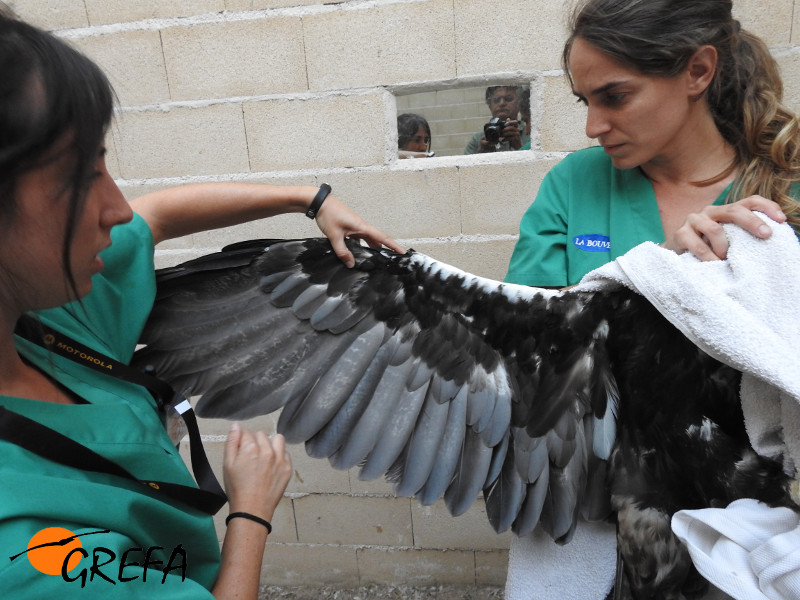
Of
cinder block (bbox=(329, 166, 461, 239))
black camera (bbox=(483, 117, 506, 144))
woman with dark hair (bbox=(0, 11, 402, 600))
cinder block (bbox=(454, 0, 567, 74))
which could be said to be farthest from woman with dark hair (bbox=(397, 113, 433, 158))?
woman with dark hair (bbox=(0, 11, 402, 600))

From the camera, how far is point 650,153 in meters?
1.12

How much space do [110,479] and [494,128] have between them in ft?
5.50

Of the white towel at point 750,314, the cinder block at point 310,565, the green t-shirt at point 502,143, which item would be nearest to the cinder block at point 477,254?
the green t-shirt at point 502,143

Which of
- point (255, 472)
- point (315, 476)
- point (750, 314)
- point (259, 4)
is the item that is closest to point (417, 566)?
point (315, 476)

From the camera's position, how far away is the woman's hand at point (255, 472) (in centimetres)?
89

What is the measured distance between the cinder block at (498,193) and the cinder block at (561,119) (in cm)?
7

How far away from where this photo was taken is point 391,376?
135 centimetres

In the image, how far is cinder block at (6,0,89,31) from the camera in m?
1.96

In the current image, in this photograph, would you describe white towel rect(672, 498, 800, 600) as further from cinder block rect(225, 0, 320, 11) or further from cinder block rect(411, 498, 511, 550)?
cinder block rect(225, 0, 320, 11)

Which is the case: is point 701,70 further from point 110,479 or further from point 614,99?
point 110,479

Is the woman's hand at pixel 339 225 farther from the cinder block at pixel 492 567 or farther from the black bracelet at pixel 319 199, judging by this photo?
the cinder block at pixel 492 567

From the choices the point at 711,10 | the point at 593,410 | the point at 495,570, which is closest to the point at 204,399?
the point at 593,410

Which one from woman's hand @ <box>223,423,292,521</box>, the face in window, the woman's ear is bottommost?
woman's hand @ <box>223,423,292,521</box>

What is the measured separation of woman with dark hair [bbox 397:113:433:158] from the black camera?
21cm
